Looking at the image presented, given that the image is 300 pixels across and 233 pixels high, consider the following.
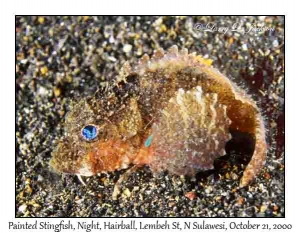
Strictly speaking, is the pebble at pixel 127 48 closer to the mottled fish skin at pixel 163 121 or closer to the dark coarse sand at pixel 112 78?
the dark coarse sand at pixel 112 78

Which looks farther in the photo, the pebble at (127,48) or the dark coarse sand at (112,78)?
the pebble at (127,48)

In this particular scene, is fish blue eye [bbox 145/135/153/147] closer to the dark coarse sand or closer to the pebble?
the dark coarse sand

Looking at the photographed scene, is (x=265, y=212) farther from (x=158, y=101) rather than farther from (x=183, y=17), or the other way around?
(x=183, y=17)

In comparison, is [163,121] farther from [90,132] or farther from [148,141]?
[90,132]

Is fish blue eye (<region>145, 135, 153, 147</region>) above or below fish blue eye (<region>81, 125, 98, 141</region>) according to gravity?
below

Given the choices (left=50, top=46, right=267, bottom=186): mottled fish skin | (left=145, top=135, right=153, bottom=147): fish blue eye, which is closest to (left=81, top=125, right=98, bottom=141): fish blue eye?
(left=50, top=46, right=267, bottom=186): mottled fish skin

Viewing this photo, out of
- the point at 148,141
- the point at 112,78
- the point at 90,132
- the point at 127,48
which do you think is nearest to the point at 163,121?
the point at 148,141

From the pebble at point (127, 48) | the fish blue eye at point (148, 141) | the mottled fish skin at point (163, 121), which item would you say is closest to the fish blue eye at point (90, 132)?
the mottled fish skin at point (163, 121)
